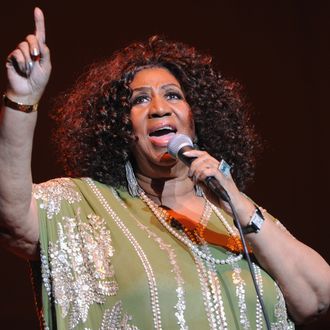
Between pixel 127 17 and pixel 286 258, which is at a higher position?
pixel 127 17

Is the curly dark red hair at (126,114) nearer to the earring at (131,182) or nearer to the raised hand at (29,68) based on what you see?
the earring at (131,182)

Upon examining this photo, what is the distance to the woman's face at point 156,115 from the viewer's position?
2258 millimetres

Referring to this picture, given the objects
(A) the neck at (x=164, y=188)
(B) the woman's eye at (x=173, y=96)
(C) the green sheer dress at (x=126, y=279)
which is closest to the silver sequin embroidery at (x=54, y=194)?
(C) the green sheer dress at (x=126, y=279)

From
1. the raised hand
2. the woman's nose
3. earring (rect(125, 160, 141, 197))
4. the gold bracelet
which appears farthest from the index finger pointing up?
earring (rect(125, 160, 141, 197))

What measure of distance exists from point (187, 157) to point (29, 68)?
411mm

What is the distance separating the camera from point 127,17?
11.2 feet

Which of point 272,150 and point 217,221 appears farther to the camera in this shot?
point 272,150

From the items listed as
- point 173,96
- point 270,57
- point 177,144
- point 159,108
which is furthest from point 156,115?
point 270,57

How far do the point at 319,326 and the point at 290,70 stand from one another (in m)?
1.07

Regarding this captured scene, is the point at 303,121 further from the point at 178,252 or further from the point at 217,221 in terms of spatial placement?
the point at 178,252

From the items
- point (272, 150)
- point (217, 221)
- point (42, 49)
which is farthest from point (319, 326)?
point (42, 49)

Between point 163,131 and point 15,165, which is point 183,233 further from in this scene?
point 15,165

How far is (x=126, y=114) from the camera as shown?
7.65 ft

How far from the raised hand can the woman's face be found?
19.3 inches
